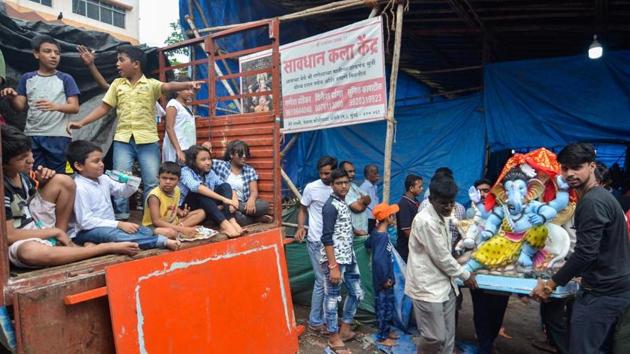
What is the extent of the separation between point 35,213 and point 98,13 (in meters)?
23.0

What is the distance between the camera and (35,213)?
265 cm

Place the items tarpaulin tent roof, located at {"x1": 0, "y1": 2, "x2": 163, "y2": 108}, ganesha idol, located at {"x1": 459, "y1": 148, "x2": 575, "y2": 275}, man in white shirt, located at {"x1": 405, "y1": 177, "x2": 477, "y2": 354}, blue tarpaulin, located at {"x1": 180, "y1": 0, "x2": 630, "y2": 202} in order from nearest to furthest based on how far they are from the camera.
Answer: man in white shirt, located at {"x1": 405, "y1": 177, "x2": 477, "y2": 354}, ganesha idol, located at {"x1": 459, "y1": 148, "x2": 575, "y2": 275}, tarpaulin tent roof, located at {"x1": 0, "y1": 2, "x2": 163, "y2": 108}, blue tarpaulin, located at {"x1": 180, "y1": 0, "x2": 630, "y2": 202}

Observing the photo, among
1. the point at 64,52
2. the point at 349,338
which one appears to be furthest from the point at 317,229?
the point at 64,52

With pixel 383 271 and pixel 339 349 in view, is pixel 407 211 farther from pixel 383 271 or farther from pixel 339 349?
pixel 339 349

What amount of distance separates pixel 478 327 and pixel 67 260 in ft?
11.1

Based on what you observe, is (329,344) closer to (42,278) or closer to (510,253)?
(510,253)

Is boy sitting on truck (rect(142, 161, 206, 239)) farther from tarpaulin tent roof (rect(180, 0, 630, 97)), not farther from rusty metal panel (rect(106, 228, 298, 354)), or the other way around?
tarpaulin tent roof (rect(180, 0, 630, 97))

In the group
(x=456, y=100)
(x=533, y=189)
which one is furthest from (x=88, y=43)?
(x=456, y=100)

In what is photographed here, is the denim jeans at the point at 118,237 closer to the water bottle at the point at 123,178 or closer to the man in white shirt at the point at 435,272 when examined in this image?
the water bottle at the point at 123,178

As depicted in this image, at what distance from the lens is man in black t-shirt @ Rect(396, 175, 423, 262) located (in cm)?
450

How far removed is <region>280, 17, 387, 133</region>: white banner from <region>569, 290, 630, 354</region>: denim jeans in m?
2.60

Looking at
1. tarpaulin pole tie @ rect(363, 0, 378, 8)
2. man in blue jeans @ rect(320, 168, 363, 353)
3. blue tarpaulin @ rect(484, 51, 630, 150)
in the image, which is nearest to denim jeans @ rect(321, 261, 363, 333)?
man in blue jeans @ rect(320, 168, 363, 353)

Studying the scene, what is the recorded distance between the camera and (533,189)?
3.39m

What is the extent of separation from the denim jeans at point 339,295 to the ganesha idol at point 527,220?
48.5 inches
